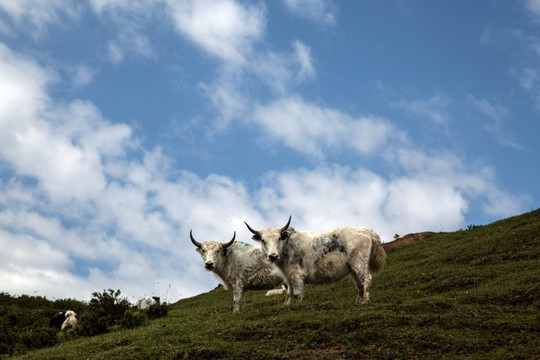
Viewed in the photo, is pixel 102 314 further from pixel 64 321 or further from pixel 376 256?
pixel 376 256

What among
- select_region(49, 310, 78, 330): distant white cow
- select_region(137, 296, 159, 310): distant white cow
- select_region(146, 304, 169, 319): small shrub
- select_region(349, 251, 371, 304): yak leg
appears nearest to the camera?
select_region(349, 251, 371, 304): yak leg

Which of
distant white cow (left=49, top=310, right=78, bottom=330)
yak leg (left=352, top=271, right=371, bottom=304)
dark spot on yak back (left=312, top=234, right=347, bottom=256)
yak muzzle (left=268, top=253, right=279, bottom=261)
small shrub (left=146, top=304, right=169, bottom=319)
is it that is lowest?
yak leg (left=352, top=271, right=371, bottom=304)

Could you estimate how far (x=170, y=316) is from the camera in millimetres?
21141

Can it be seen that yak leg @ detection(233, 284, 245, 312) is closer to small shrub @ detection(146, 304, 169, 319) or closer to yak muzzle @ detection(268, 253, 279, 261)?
yak muzzle @ detection(268, 253, 279, 261)

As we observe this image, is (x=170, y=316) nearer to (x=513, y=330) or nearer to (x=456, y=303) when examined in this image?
(x=456, y=303)

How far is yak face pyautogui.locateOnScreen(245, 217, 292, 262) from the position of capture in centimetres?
1602

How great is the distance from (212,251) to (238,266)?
993mm

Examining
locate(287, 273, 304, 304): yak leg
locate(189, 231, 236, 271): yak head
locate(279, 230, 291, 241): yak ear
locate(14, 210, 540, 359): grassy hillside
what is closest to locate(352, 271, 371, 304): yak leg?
locate(14, 210, 540, 359): grassy hillside

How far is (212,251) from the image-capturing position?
17797mm

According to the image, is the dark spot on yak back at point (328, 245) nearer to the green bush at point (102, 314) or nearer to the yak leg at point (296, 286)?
the yak leg at point (296, 286)

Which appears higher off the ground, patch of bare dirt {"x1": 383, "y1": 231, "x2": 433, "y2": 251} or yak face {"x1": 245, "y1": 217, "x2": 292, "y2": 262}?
patch of bare dirt {"x1": 383, "y1": 231, "x2": 433, "y2": 251}

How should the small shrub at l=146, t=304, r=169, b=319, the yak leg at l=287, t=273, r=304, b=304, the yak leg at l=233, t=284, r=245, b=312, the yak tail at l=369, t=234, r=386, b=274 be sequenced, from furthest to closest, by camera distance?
1. the small shrub at l=146, t=304, r=169, b=319
2. the yak leg at l=233, t=284, r=245, b=312
3. the yak tail at l=369, t=234, r=386, b=274
4. the yak leg at l=287, t=273, r=304, b=304

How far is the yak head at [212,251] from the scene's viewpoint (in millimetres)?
17516

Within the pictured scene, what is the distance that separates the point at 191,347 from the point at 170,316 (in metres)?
8.06
